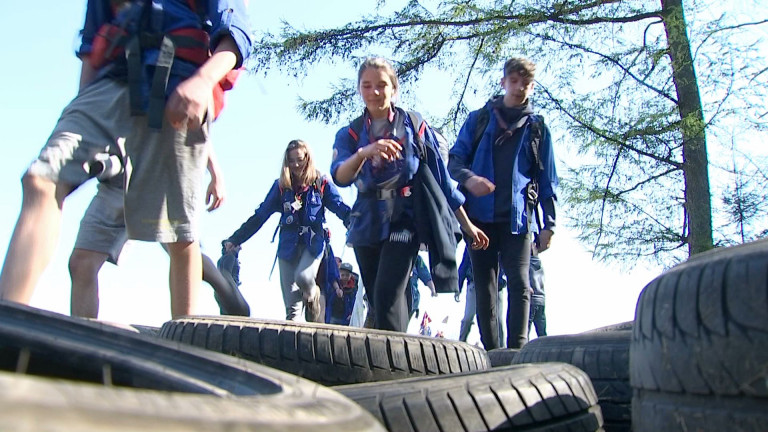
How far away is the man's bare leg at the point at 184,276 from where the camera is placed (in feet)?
9.80

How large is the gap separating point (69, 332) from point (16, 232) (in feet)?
5.42

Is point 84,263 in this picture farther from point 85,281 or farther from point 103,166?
point 103,166

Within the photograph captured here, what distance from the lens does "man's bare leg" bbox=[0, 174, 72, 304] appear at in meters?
2.45

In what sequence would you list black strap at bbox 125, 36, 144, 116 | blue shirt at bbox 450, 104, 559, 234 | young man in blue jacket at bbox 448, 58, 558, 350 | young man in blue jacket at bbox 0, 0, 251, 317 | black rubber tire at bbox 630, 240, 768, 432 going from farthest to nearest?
blue shirt at bbox 450, 104, 559, 234, young man in blue jacket at bbox 448, 58, 558, 350, black strap at bbox 125, 36, 144, 116, young man in blue jacket at bbox 0, 0, 251, 317, black rubber tire at bbox 630, 240, 768, 432

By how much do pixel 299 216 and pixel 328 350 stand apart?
477cm

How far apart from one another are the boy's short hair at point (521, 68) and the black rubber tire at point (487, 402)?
316 centimetres

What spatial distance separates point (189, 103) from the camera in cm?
269

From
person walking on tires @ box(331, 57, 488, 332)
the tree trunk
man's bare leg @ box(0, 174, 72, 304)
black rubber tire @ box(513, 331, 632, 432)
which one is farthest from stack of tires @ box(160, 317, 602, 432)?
the tree trunk

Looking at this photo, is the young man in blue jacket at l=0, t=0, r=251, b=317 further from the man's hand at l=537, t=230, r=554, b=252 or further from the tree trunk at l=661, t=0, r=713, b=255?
the tree trunk at l=661, t=0, r=713, b=255

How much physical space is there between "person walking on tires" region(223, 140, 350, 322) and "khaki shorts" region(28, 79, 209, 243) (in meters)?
4.21

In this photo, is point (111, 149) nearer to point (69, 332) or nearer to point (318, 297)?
point (69, 332)

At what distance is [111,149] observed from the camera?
2824 millimetres

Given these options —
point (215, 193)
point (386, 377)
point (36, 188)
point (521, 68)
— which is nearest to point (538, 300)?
point (521, 68)

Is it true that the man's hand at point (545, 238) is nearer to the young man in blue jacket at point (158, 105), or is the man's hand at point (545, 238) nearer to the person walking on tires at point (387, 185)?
the person walking on tires at point (387, 185)
